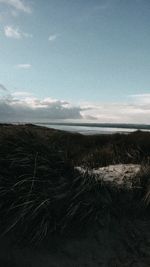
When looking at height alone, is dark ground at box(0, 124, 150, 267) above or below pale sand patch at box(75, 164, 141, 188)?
below

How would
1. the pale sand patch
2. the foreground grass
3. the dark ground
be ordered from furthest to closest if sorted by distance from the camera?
the pale sand patch < the foreground grass < the dark ground

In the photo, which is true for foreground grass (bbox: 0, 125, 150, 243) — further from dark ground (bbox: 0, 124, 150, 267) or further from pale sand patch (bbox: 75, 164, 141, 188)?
pale sand patch (bbox: 75, 164, 141, 188)

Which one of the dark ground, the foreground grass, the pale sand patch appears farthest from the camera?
the pale sand patch

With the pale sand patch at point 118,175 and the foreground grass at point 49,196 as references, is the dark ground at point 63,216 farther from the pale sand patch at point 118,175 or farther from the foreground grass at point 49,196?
the pale sand patch at point 118,175

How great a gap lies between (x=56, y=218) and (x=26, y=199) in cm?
65

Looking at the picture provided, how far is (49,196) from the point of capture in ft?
19.2

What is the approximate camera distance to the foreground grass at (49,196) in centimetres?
551

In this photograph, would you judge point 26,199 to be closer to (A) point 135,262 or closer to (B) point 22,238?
(B) point 22,238

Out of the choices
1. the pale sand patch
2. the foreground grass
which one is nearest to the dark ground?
the foreground grass

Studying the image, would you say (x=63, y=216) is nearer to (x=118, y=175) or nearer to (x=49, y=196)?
(x=49, y=196)

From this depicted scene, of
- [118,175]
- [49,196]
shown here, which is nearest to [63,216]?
[49,196]

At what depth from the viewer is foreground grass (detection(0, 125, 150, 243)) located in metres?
5.51

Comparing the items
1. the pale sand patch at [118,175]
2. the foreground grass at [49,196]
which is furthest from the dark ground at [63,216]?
the pale sand patch at [118,175]

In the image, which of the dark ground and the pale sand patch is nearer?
the dark ground
